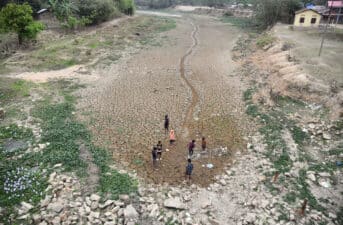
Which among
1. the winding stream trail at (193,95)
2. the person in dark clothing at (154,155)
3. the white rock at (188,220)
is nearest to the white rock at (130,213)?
the white rock at (188,220)

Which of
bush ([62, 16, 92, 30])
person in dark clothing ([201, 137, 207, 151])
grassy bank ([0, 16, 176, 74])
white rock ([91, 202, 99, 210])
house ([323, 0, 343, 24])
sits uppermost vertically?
house ([323, 0, 343, 24])

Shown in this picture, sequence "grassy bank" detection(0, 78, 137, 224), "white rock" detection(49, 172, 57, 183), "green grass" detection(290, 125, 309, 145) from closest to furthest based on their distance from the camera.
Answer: "grassy bank" detection(0, 78, 137, 224) < "white rock" detection(49, 172, 57, 183) < "green grass" detection(290, 125, 309, 145)

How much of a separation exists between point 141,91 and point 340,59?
20.6m

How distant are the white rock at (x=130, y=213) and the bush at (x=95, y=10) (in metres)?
42.0

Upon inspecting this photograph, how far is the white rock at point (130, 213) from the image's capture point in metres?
12.3

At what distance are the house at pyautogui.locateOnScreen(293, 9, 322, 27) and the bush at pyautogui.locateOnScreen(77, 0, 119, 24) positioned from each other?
3232 centimetres

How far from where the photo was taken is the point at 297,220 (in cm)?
1232

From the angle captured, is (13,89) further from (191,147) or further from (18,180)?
(191,147)

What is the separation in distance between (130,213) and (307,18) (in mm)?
43073

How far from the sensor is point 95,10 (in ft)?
157

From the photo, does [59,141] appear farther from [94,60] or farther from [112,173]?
[94,60]

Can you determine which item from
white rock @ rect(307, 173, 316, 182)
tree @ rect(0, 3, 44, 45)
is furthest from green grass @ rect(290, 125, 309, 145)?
tree @ rect(0, 3, 44, 45)

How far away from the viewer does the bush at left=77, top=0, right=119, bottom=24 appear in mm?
47281

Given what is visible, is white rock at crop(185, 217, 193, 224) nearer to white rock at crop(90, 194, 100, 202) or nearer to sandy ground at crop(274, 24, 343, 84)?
white rock at crop(90, 194, 100, 202)
